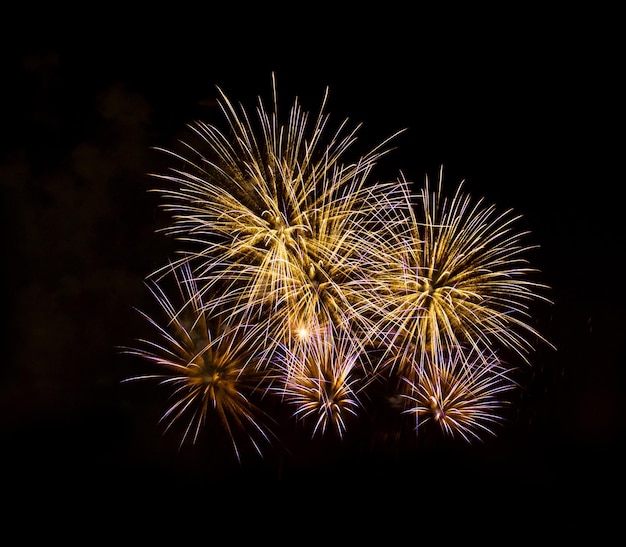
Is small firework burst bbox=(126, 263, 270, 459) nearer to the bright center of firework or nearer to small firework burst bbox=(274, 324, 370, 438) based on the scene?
small firework burst bbox=(274, 324, 370, 438)

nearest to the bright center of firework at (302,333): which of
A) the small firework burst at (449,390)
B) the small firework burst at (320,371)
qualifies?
the small firework burst at (320,371)

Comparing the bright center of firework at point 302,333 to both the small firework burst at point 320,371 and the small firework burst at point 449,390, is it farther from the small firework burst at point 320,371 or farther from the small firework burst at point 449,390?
the small firework burst at point 449,390

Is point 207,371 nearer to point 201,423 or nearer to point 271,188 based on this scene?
point 201,423

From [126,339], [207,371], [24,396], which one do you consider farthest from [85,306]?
[207,371]

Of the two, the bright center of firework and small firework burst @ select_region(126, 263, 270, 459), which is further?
small firework burst @ select_region(126, 263, 270, 459)

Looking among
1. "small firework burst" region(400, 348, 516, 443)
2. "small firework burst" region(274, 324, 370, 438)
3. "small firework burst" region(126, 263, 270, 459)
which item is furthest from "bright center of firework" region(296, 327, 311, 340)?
"small firework burst" region(400, 348, 516, 443)

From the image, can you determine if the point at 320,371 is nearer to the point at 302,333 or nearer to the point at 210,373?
the point at 302,333
